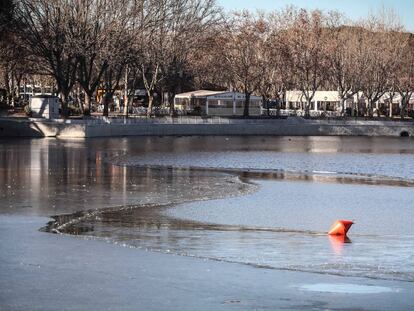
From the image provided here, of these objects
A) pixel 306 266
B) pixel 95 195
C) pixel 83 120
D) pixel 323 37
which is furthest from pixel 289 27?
pixel 306 266

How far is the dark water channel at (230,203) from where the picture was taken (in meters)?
19.1

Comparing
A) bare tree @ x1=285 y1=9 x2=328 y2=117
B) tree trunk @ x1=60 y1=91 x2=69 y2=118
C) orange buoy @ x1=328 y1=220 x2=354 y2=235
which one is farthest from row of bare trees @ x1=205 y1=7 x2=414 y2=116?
orange buoy @ x1=328 y1=220 x2=354 y2=235

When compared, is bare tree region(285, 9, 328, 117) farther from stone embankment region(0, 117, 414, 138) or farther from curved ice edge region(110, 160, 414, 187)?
curved ice edge region(110, 160, 414, 187)

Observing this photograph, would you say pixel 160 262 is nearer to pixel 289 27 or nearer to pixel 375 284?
pixel 375 284

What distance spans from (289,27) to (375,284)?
108591 millimetres

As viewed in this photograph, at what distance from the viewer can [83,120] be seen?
80.0m

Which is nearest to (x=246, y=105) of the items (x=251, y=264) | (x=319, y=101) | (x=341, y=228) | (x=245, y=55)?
(x=245, y=55)

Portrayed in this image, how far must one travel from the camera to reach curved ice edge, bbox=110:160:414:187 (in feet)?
136

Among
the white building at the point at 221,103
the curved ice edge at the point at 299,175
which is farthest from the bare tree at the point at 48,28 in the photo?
the curved ice edge at the point at 299,175

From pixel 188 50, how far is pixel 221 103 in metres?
18.0

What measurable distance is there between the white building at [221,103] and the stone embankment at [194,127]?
14.8m

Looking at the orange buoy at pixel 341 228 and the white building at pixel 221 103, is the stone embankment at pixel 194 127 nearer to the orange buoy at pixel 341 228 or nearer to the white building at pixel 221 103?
the white building at pixel 221 103

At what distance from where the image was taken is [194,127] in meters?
93.7

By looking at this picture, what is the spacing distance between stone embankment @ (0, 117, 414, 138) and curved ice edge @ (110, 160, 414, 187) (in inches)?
1109
